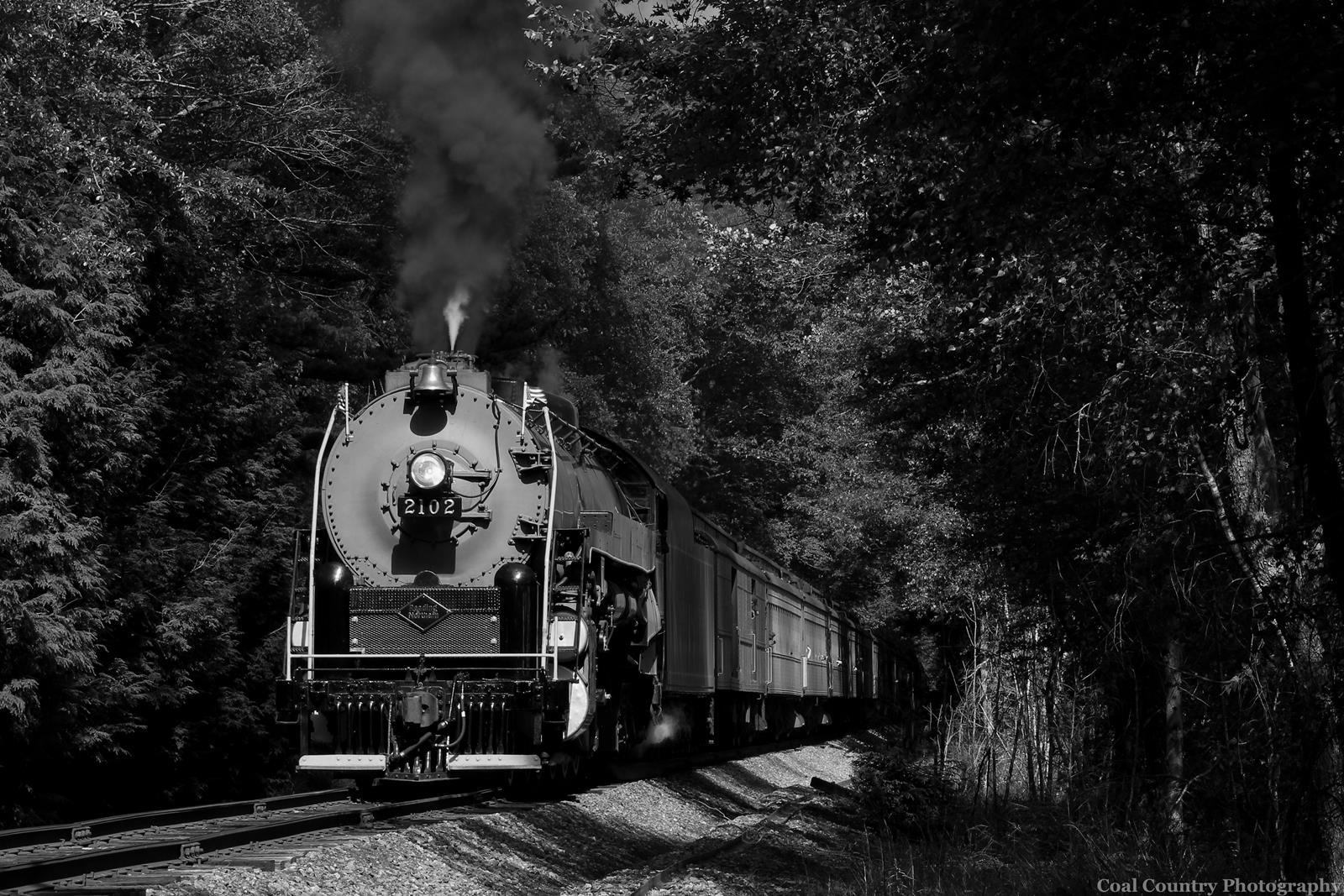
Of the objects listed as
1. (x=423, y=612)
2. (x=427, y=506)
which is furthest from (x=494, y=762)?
(x=427, y=506)

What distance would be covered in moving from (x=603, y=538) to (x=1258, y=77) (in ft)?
28.6

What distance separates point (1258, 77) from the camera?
5453 mm

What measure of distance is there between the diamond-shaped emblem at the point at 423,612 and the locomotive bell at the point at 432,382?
1809mm

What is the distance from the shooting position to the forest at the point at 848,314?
664 centimetres

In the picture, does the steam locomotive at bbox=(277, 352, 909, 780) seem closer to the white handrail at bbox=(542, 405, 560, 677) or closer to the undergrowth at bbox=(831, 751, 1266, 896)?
the white handrail at bbox=(542, 405, 560, 677)

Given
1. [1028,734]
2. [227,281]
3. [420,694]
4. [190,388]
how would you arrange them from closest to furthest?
1. [420,694]
2. [1028,734]
3. [190,388]
4. [227,281]

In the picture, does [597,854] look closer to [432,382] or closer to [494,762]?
[494,762]

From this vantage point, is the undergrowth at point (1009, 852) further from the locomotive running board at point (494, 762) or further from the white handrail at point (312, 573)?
the white handrail at point (312, 573)

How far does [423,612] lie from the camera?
1270 centimetres

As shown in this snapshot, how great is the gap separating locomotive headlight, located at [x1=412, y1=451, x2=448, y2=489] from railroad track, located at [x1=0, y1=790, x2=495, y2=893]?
281cm

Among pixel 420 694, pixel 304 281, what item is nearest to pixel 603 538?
pixel 420 694

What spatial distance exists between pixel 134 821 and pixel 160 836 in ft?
3.17

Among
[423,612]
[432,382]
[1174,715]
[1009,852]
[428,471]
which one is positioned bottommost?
[1009,852]

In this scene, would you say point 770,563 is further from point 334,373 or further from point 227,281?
point 227,281
